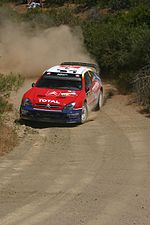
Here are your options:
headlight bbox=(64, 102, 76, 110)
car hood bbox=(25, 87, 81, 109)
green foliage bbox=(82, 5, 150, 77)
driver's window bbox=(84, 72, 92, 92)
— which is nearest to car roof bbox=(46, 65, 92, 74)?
driver's window bbox=(84, 72, 92, 92)

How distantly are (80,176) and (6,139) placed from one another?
133 inches

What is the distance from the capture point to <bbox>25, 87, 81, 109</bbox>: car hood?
16.6 metres

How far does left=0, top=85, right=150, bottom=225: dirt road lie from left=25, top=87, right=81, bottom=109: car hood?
0.81 metres

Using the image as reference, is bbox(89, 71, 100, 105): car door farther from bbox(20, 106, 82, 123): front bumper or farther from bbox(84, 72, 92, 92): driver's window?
bbox(20, 106, 82, 123): front bumper

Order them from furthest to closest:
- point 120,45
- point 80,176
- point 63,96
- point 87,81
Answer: point 120,45, point 87,81, point 63,96, point 80,176

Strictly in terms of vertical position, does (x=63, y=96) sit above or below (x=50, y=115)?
above

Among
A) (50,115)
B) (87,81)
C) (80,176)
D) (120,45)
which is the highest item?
(120,45)

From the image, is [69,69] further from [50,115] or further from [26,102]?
[50,115]

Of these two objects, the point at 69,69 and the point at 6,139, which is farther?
the point at 69,69

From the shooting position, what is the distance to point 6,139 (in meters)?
14.2

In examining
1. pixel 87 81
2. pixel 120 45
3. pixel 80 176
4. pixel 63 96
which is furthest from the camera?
pixel 120 45

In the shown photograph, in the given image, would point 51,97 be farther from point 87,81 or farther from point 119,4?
point 119,4

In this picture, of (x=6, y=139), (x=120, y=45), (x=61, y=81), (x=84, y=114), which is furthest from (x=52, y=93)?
(x=120, y=45)

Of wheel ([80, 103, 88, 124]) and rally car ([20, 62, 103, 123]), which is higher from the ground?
rally car ([20, 62, 103, 123])
